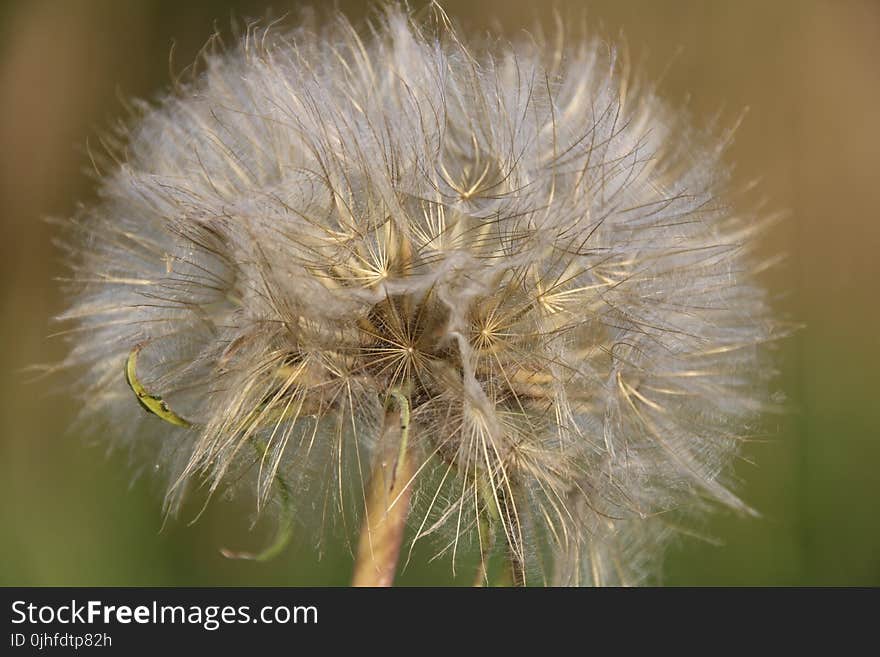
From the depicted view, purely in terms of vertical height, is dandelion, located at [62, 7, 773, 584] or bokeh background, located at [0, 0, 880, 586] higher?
bokeh background, located at [0, 0, 880, 586]

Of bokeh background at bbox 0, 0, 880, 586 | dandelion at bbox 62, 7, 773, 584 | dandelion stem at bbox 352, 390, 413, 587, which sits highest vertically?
bokeh background at bbox 0, 0, 880, 586

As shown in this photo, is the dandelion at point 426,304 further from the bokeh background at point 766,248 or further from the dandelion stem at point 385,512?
the bokeh background at point 766,248

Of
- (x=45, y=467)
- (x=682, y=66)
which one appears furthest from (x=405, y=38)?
(x=45, y=467)

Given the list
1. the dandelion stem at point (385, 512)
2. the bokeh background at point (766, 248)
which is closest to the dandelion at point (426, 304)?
the dandelion stem at point (385, 512)

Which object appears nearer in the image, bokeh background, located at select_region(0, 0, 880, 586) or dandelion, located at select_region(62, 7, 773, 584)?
dandelion, located at select_region(62, 7, 773, 584)

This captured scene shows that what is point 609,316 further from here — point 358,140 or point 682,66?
point 682,66

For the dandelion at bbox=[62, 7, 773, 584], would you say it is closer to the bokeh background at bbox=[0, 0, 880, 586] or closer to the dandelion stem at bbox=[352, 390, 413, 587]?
the dandelion stem at bbox=[352, 390, 413, 587]

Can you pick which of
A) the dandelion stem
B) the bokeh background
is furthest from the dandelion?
the bokeh background

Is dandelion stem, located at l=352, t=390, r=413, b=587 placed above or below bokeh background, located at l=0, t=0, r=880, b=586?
below
